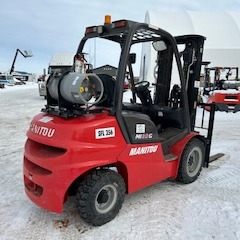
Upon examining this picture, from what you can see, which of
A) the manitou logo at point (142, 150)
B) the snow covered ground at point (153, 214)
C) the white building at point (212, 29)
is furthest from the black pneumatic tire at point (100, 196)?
the white building at point (212, 29)

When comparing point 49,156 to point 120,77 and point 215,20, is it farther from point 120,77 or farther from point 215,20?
point 215,20

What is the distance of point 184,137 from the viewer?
4.09 m

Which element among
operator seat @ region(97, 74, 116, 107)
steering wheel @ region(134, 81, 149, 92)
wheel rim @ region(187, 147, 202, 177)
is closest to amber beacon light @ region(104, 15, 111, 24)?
operator seat @ region(97, 74, 116, 107)

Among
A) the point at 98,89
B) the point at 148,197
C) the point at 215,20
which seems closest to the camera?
the point at 98,89

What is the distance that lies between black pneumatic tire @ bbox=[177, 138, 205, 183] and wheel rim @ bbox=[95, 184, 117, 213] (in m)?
1.27

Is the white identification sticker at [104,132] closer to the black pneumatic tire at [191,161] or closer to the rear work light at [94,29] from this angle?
the rear work light at [94,29]

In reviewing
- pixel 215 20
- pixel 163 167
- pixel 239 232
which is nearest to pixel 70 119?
pixel 163 167

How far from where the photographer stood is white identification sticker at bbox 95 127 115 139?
2937mm

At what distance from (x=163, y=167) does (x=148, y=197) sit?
445 millimetres

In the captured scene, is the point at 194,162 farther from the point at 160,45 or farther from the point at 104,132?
the point at 104,132

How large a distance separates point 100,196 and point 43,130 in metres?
0.93

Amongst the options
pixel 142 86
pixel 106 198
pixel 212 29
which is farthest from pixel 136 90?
pixel 212 29

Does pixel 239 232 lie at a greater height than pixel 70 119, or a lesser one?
lesser

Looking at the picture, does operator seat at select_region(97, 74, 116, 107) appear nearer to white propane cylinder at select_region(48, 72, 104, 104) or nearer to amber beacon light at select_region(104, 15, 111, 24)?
white propane cylinder at select_region(48, 72, 104, 104)
